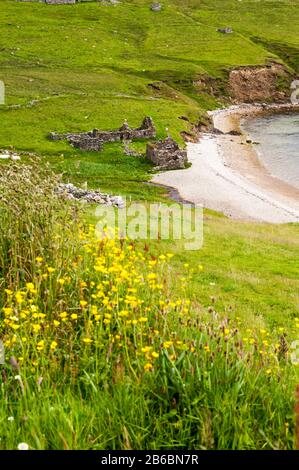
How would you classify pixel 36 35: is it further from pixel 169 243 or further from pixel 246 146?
pixel 169 243

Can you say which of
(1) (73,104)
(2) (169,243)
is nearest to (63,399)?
(2) (169,243)

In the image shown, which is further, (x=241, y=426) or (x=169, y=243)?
(x=169, y=243)

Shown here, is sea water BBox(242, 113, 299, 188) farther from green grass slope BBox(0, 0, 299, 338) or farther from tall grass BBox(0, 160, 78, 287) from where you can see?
tall grass BBox(0, 160, 78, 287)

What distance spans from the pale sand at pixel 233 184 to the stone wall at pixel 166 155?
49.9 inches

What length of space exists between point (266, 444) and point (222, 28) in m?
162

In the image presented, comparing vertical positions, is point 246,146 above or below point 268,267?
below

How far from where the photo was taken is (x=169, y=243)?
24.7 m

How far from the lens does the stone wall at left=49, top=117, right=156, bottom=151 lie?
62406 millimetres

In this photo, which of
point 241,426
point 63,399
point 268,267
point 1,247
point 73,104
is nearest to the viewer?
point 241,426

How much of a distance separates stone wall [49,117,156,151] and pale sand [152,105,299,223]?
20.2ft

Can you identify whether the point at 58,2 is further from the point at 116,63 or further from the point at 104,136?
the point at 104,136

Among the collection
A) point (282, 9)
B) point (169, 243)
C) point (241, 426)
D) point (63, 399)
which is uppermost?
point (282, 9)

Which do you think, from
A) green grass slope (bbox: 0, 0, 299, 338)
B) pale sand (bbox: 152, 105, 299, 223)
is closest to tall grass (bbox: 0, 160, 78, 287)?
green grass slope (bbox: 0, 0, 299, 338)

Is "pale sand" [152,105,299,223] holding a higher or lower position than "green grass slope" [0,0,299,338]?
lower
